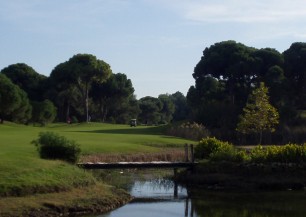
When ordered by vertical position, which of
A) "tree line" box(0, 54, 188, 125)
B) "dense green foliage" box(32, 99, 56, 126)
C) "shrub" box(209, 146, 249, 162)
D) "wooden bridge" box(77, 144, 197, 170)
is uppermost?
"tree line" box(0, 54, 188, 125)

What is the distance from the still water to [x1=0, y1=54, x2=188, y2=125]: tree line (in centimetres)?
4956

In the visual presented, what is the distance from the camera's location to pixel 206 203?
29406 mm

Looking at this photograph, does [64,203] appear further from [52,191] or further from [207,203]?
[207,203]

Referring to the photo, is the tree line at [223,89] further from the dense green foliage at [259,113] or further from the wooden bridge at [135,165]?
the wooden bridge at [135,165]

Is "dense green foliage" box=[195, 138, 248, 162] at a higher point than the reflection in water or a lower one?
higher

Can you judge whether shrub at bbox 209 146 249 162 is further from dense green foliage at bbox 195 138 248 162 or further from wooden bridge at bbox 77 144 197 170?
wooden bridge at bbox 77 144 197 170

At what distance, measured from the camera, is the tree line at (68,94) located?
82.9 m

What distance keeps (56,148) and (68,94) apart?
76150mm

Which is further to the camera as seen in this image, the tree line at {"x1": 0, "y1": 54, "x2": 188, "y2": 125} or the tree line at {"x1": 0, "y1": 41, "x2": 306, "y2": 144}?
the tree line at {"x1": 0, "y1": 54, "x2": 188, "y2": 125}

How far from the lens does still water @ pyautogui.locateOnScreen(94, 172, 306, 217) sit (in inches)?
1038

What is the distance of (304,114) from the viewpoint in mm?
82562

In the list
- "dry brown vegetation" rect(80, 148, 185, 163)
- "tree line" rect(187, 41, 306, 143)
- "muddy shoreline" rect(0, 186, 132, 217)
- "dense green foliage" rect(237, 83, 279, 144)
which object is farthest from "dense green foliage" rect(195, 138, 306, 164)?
"tree line" rect(187, 41, 306, 143)

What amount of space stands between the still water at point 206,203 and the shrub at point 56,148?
3727mm

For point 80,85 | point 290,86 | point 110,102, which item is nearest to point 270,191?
point 290,86
